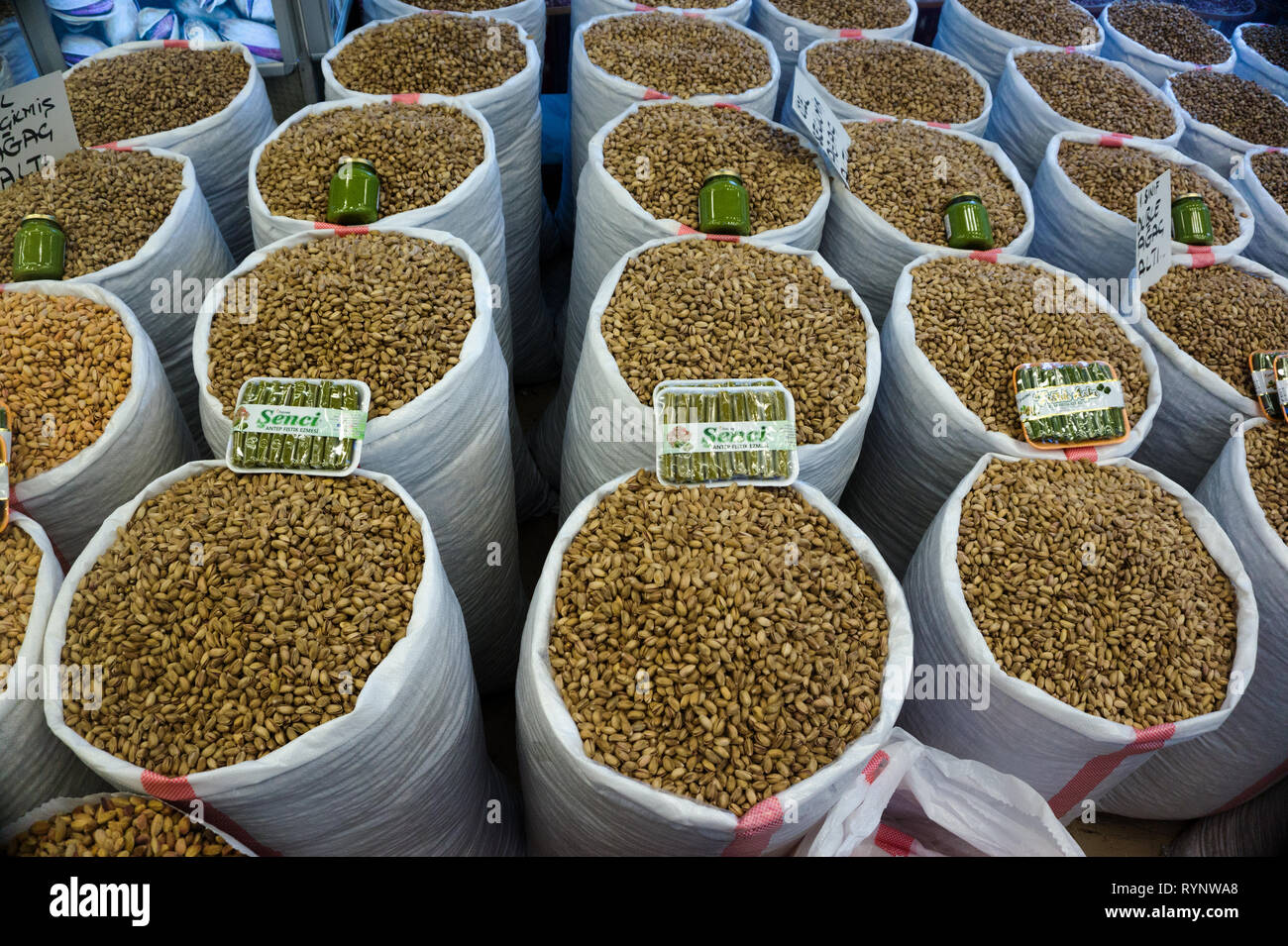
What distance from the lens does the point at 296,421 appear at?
3.72 ft

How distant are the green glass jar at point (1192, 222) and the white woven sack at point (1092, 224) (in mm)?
16

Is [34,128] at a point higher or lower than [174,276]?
higher

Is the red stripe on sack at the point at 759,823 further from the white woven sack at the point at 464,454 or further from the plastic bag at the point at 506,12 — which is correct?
the plastic bag at the point at 506,12

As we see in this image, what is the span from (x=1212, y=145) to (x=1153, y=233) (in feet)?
2.78

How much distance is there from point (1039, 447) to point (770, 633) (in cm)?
61

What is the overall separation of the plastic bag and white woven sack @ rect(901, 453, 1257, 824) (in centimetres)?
170

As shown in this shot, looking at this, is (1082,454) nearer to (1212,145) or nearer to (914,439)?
(914,439)


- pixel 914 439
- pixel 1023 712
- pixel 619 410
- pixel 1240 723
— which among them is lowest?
pixel 1240 723

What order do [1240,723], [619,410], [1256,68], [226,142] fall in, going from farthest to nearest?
[1256,68] < [226,142] < [1240,723] < [619,410]

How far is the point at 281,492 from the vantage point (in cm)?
110

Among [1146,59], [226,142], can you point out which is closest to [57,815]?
[226,142]

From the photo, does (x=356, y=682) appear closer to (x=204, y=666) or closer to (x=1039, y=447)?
(x=204, y=666)

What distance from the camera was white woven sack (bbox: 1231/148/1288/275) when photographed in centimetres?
186

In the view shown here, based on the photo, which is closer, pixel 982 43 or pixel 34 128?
pixel 34 128
